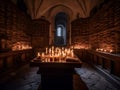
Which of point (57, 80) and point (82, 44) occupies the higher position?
point (82, 44)

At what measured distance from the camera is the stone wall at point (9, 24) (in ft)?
23.7

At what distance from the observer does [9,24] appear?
8234mm

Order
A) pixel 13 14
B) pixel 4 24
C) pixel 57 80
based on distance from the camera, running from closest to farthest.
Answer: pixel 57 80 → pixel 4 24 → pixel 13 14

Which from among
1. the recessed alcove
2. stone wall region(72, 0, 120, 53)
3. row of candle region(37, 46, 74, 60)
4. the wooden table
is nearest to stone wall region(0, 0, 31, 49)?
the recessed alcove

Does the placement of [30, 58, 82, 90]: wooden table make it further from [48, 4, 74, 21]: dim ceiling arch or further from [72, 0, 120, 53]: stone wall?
[48, 4, 74, 21]: dim ceiling arch

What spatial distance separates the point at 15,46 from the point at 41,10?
21.1 feet

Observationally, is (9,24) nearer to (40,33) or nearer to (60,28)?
(40,33)

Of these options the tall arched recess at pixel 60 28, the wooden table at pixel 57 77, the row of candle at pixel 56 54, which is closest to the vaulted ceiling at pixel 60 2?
the tall arched recess at pixel 60 28

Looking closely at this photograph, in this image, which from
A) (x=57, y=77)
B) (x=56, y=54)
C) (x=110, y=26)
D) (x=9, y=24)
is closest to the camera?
(x=57, y=77)

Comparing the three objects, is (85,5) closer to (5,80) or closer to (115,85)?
(115,85)

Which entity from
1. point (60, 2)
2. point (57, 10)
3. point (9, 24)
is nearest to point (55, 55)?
point (9, 24)

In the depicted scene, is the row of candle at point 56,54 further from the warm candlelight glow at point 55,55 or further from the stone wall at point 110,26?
the stone wall at point 110,26

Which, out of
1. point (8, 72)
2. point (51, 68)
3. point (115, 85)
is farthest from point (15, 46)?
point (115, 85)

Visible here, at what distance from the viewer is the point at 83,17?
13.2m
